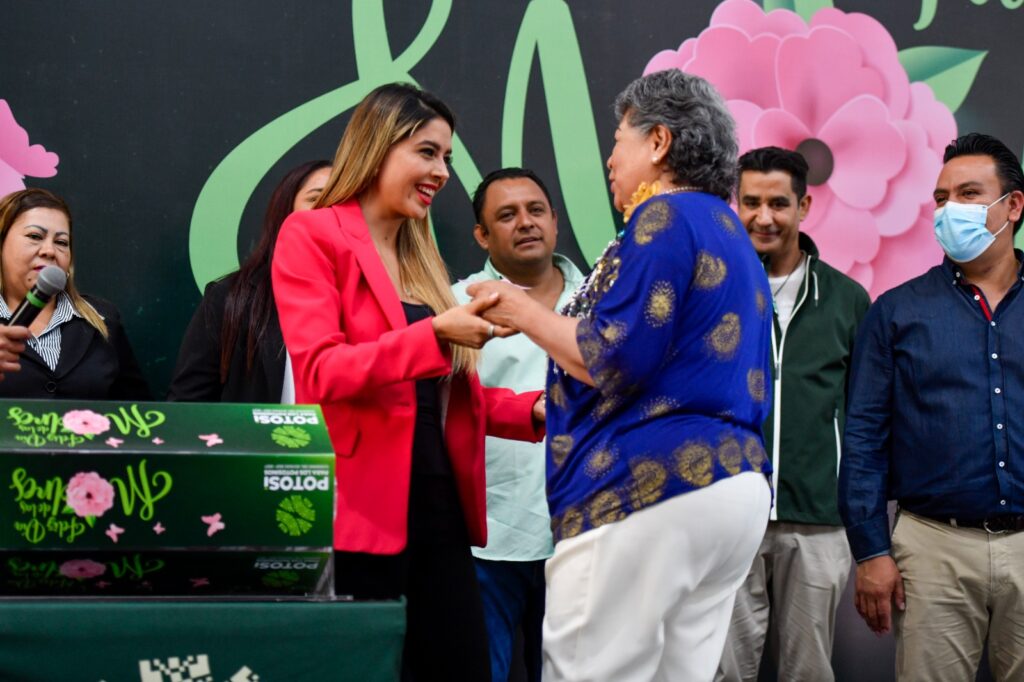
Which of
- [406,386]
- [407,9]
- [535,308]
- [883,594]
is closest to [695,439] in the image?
[535,308]

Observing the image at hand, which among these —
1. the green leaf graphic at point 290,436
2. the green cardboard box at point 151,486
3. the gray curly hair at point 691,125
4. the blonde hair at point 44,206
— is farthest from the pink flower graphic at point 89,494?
the blonde hair at point 44,206

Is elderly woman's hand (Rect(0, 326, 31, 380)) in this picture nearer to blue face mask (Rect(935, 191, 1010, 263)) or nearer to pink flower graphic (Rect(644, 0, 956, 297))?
blue face mask (Rect(935, 191, 1010, 263))

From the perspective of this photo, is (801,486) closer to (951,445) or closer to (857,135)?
(951,445)

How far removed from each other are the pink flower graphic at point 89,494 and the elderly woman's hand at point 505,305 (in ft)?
2.66

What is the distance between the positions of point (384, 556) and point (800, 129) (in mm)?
2520

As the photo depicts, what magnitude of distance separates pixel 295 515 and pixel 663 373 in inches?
29.6

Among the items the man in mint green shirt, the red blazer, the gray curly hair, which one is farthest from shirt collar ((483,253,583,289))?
the gray curly hair

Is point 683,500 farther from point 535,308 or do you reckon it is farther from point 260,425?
point 260,425

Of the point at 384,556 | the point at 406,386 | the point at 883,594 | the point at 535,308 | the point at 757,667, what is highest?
the point at 535,308

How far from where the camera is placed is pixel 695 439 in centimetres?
210

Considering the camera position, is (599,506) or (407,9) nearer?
(599,506)

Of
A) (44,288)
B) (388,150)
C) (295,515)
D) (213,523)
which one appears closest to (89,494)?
(213,523)

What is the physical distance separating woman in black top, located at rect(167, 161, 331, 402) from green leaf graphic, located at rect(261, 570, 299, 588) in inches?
55.7

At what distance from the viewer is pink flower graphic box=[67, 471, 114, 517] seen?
1.60 m
